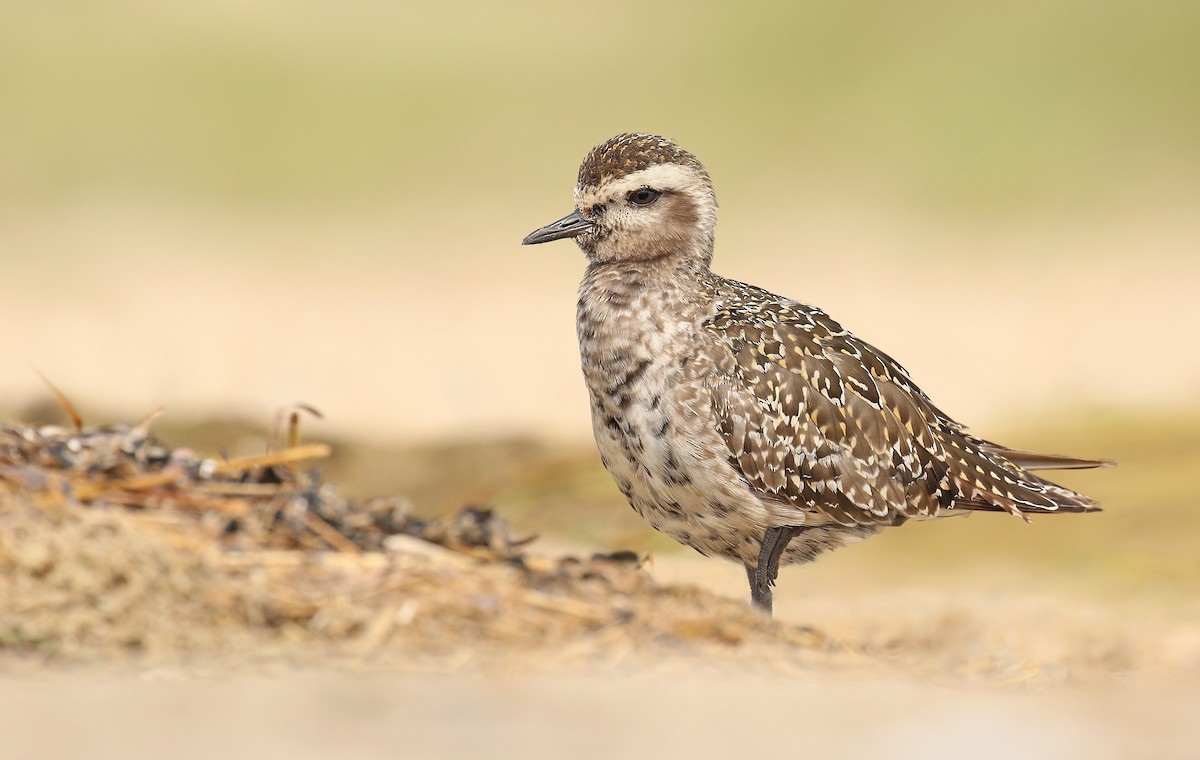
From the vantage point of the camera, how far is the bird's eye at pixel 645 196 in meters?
7.61

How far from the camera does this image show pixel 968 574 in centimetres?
1074

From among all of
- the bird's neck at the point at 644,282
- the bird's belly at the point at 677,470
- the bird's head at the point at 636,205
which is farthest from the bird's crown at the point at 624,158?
the bird's belly at the point at 677,470

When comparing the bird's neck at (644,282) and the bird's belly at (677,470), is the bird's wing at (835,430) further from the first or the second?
the bird's neck at (644,282)

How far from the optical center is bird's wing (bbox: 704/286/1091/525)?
7039mm

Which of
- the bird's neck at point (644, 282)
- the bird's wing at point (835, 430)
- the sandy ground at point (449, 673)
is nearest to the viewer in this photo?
the sandy ground at point (449, 673)

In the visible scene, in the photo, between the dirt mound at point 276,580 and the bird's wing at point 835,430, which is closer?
the dirt mound at point 276,580

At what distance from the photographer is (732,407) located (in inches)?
275

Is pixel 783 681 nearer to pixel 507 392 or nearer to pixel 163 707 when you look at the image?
pixel 163 707

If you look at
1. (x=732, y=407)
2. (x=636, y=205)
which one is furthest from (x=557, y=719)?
(x=636, y=205)

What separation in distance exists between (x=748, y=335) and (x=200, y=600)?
2980 millimetres

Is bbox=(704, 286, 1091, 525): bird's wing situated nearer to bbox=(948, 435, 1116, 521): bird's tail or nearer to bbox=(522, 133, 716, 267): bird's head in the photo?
bbox=(948, 435, 1116, 521): bird's tail

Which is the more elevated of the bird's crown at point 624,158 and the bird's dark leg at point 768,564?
the bird's crown at point 624,158

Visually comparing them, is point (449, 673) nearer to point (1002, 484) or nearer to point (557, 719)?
point (557, 719)

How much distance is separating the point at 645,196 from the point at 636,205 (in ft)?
0.20
